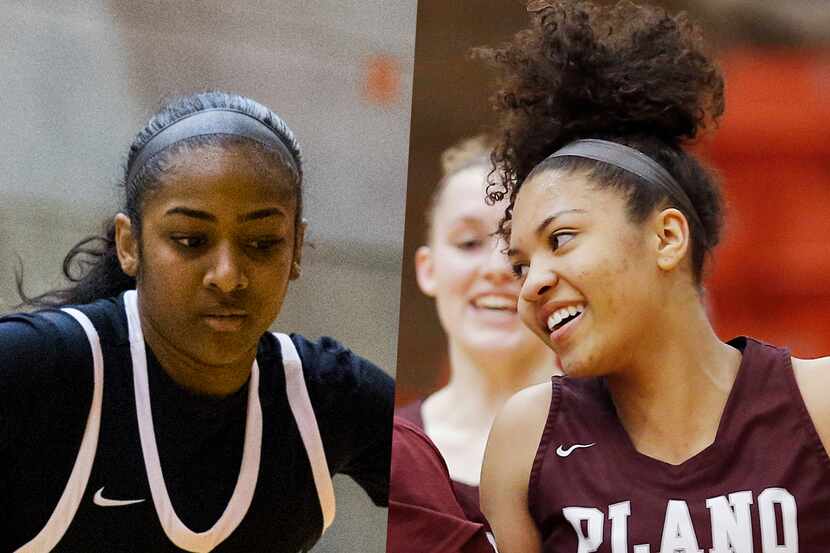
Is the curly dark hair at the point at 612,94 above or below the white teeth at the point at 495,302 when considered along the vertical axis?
above

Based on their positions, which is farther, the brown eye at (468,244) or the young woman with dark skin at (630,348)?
the brown eye at (468,244)

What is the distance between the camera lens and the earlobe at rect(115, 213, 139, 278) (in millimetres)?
1185


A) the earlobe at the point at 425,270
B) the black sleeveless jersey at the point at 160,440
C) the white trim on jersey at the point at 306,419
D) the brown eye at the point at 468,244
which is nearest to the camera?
the black sleeveless jersey at the point at 160,440

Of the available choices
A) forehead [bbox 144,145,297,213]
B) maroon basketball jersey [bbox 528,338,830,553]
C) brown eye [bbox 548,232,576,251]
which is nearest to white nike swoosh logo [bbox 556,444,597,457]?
maroon basketball jersey [bbox 528,338,830,553]

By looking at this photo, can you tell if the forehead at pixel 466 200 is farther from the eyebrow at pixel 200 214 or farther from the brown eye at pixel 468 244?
the eyebrow at pixel 200 214

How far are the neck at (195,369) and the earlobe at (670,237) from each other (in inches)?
18.5

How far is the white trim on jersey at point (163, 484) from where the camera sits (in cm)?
118

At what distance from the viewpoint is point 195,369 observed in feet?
3.97

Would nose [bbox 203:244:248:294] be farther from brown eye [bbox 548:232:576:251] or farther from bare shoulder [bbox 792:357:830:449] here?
bare shoulder [bbox 792:357:830:449]

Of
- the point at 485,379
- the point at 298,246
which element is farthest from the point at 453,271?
the point at 298,246

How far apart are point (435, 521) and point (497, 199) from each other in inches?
15.5

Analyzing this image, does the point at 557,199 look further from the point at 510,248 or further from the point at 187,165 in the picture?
the point at 187,165

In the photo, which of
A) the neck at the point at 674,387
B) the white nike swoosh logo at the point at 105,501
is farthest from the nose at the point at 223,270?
the neck at the point at 674,387

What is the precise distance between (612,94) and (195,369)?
1.85ft
